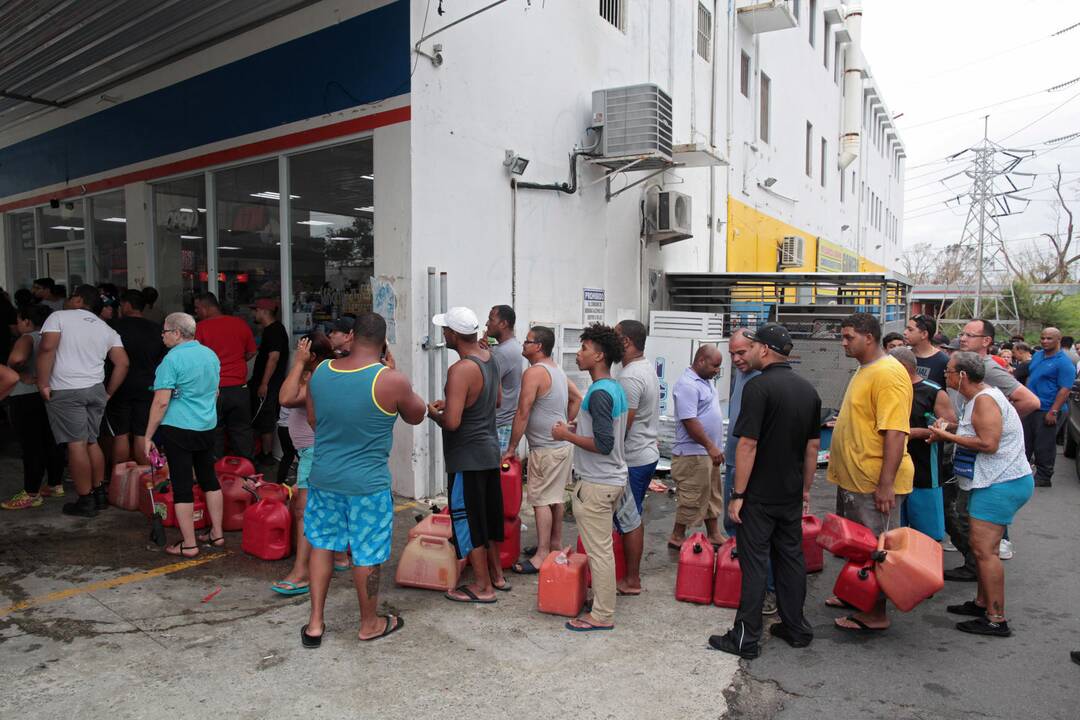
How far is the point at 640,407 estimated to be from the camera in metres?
5.08

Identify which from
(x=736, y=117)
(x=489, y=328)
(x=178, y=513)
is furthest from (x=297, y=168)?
(x=736, y=117)

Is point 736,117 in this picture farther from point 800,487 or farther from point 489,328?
point 800,487

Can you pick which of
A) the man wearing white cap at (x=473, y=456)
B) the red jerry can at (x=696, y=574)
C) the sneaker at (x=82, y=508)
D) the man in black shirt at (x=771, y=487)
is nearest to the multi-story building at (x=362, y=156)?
the man wearing white cap at (x=473, y=456)

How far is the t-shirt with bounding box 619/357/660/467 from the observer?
5.02 m

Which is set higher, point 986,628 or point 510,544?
point 510,544

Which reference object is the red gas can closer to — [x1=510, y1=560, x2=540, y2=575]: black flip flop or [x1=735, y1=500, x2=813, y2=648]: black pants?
[x1=735, y1=500, x2=813, y2=648]: black pants

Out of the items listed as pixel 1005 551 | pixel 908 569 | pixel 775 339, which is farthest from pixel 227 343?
pixel 1005 551

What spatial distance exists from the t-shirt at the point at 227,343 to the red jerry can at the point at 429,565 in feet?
11.0

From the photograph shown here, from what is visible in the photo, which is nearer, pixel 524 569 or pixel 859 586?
pixel 859 586

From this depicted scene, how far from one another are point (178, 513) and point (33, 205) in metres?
8.77

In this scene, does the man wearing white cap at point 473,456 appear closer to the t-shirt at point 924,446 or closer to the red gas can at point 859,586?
the red gas can at point 859,586

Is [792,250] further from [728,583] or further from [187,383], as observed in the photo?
[187,383]

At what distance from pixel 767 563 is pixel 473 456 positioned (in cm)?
186

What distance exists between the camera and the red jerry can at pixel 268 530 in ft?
17.2
